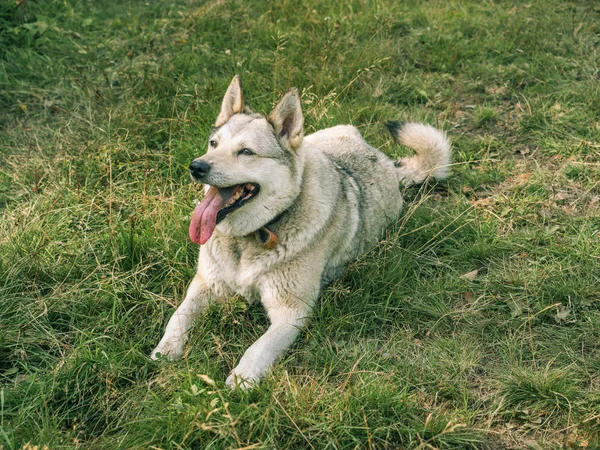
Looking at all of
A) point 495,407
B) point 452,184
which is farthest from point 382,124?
point 495,407

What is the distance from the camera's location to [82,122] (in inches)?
226

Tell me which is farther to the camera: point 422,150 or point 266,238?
point 422,150

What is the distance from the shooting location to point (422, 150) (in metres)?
5.35

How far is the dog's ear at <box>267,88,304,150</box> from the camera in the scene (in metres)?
4.00

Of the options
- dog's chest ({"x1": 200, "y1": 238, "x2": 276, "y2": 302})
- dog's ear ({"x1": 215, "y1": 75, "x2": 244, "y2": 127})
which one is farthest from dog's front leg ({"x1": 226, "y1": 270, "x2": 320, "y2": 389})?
dog's ear ({"x1": 215, "y1": 75, "x2": 244, "y2": 127})

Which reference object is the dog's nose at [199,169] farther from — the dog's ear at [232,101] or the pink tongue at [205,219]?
the dog's ear at [232,101]

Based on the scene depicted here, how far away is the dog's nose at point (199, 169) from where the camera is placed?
369cm

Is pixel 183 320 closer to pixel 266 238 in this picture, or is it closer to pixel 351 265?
pixel 266 238

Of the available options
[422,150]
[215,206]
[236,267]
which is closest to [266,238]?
[236,267]

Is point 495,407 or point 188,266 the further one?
point 188,266

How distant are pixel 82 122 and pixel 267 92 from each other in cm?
182

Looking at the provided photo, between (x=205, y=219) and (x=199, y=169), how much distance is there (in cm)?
33

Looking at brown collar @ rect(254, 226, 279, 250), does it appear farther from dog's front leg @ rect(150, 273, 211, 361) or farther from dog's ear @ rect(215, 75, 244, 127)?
dog's ear @ rect(215, 75, 244, 127)

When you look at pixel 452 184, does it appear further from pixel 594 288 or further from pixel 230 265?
pixel 230 265
